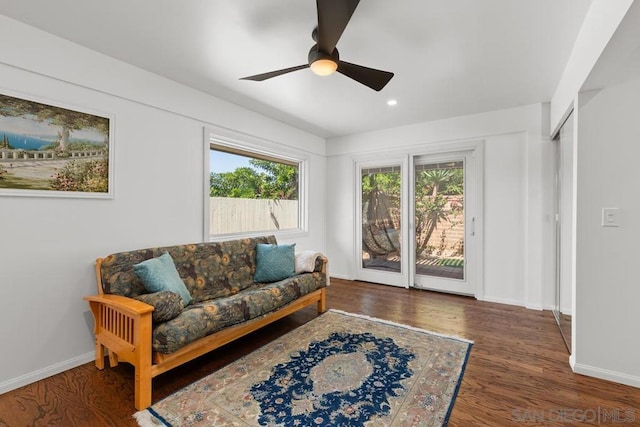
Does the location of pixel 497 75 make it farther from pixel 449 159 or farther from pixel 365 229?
pixel 365 229

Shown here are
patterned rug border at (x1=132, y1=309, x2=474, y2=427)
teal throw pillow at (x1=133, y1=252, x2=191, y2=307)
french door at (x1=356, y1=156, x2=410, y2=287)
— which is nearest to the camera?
patterned rug border at (x1=132, y1=309, x2=474, y2=427)

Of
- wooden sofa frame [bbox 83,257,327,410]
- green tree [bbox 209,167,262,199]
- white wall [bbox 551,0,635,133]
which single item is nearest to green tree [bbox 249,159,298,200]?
green tree [bbox 209,167,262,199]

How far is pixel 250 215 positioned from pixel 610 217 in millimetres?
3537

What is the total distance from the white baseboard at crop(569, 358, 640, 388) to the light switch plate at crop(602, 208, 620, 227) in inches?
39.8

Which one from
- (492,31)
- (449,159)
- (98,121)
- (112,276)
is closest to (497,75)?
(492,31)

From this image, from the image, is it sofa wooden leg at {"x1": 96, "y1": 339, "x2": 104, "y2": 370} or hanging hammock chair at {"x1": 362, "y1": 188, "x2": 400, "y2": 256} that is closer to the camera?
sofa wooden leg at {"x1": 96, "y1": 339, "x2": 104, "y2": 370}

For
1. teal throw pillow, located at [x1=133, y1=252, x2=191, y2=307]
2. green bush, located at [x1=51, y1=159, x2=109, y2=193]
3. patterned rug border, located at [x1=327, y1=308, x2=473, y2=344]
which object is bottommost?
patterned rug border, located at [x1=327, y1=308, x2=473, y2=344]

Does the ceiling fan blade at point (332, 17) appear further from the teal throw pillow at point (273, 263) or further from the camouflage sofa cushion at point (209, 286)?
the teal throw pillow at point (273, 263)

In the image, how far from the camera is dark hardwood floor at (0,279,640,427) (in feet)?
5.54

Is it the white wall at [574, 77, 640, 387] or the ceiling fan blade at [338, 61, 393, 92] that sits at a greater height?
the ceiling fan blade at [338, 61, 393, 92]

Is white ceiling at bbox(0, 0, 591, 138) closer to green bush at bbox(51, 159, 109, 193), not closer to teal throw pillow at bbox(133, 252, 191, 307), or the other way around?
green bush at bbox(51, 159, 109, 193)

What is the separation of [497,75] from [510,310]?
2602 mm

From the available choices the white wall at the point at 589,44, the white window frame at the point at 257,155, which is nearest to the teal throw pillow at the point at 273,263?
the white window frame at the point at 257,155

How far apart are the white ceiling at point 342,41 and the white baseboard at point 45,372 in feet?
7.94
